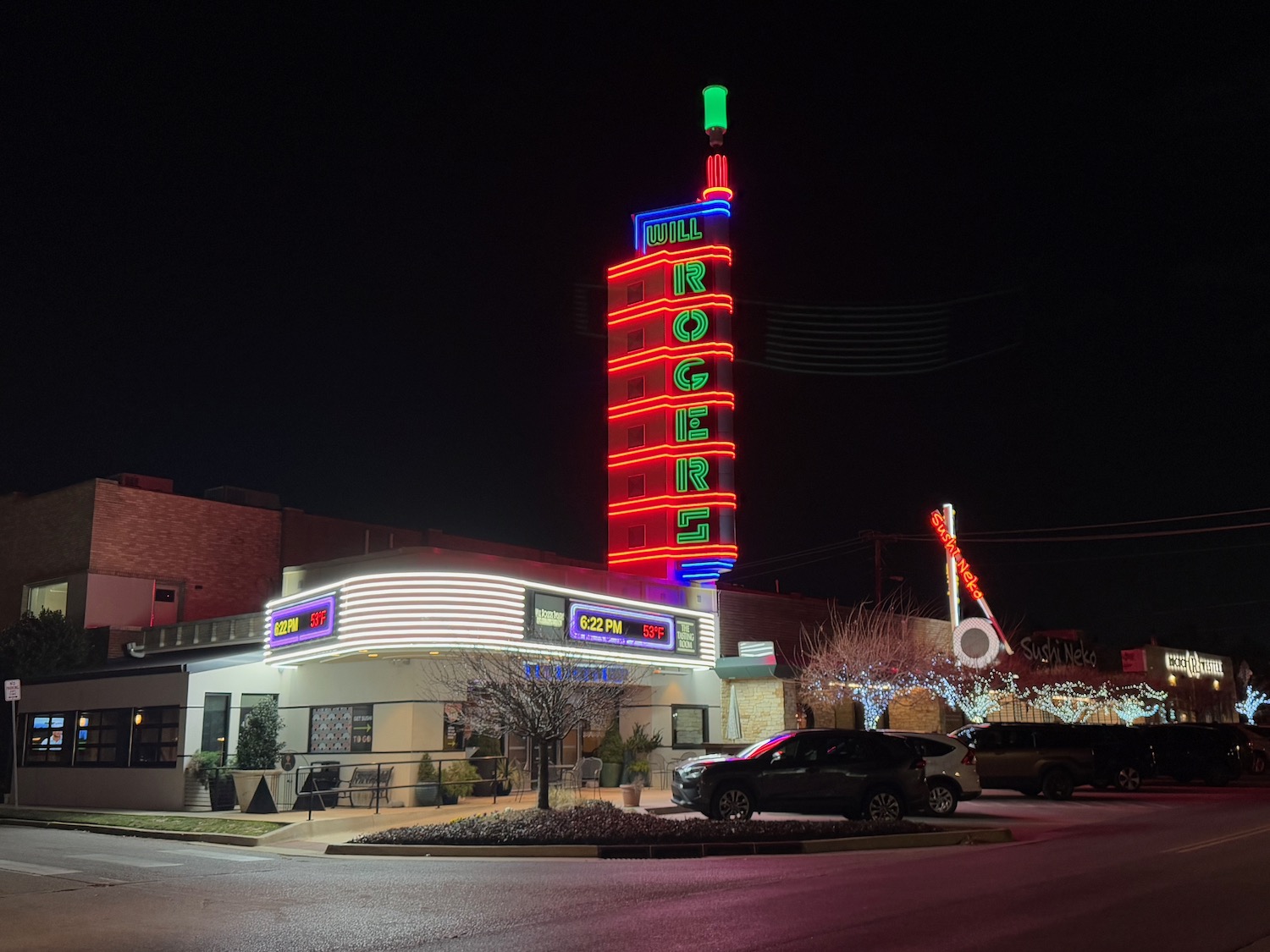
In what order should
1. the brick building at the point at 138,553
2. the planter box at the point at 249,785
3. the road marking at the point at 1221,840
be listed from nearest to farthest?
the road marking at the point at 1221,840 → the planter box at the point at 249,785 → the brick building at the point at 138,553

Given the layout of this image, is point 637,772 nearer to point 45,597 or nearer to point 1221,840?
point 1221,840

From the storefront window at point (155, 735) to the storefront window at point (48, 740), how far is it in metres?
3.69

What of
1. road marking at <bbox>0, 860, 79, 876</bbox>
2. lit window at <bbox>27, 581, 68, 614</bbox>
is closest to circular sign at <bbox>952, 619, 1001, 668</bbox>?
lit window at <bbox>27, 581, 68, 614</bbox>

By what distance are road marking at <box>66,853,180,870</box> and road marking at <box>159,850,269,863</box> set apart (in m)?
0.90

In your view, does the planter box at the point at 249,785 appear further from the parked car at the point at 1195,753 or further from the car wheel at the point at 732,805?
the parked car at the point at 1195,753

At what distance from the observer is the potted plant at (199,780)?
91.2ft

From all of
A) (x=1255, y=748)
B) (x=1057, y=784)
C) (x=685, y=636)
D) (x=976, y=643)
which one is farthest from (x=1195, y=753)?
(x=685, y=636)

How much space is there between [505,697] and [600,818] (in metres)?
4.01

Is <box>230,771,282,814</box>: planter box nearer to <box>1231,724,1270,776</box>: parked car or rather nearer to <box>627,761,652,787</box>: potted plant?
<box>627,761,652,787</box>: potted plant

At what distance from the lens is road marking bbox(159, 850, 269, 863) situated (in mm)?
17100

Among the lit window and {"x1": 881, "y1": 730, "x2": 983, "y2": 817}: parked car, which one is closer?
{"x1": 881, "y1": 730, "x2": 983, "y2": 817}: parked car

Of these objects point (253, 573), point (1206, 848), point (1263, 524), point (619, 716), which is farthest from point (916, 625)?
point (1206, 848)

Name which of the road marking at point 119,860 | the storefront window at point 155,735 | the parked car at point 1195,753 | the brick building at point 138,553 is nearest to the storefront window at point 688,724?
the parked car at point 1195,753

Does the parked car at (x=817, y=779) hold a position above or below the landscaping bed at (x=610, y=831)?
above
